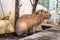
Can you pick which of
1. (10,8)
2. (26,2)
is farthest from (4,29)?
(26,2)

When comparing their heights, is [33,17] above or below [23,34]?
above

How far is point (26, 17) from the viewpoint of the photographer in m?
4.81

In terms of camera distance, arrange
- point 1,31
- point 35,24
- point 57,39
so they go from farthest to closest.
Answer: point 35,24
point 1,31
point 57,39

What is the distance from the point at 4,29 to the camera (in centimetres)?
462

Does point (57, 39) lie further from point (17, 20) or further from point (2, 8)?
point (2, 8)

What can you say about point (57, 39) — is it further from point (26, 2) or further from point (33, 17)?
point (26, 2)

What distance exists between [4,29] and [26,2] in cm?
255

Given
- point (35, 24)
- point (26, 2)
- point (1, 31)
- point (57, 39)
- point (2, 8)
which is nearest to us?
point (57, 39)

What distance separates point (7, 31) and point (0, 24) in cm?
27

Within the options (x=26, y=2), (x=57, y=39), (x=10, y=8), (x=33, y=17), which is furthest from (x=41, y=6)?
(x=57, y=39)

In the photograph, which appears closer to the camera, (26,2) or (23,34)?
(23,34)

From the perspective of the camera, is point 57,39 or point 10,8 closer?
point 57,39

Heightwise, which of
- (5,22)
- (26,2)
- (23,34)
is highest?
(26,2)

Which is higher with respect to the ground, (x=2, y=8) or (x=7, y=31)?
(x=2, y=8)
